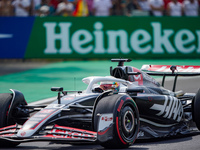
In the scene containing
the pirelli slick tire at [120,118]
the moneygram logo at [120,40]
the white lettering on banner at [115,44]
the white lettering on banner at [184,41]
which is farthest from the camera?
the white lettering on banner at [184,41]

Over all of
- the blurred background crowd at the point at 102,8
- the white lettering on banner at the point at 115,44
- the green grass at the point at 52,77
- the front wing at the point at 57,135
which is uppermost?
the blurred background crowd at the point at 102,8

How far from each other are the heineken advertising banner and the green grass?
577 mm

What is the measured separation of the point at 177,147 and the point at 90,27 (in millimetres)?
14157

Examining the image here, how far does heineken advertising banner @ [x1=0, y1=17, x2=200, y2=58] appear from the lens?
20234mm

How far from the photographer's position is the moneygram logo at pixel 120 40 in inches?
798

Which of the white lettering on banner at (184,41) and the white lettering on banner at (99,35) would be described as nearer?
the white lettering on banner at (99,35)

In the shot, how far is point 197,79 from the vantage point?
1473cm

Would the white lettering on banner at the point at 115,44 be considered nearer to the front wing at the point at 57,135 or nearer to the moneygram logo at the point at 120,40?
the moneygram logo at the point at 120,40

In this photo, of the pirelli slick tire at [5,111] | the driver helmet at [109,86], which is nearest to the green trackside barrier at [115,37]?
the driver helmet at [109,86]

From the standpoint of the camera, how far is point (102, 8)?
821 inches

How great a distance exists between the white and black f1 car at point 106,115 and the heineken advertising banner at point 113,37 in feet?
40.4

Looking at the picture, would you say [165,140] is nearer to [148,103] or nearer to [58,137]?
[148,103]

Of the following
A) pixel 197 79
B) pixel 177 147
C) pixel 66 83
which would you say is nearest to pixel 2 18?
pixel 66 83

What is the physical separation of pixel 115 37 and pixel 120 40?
10.1 inches
